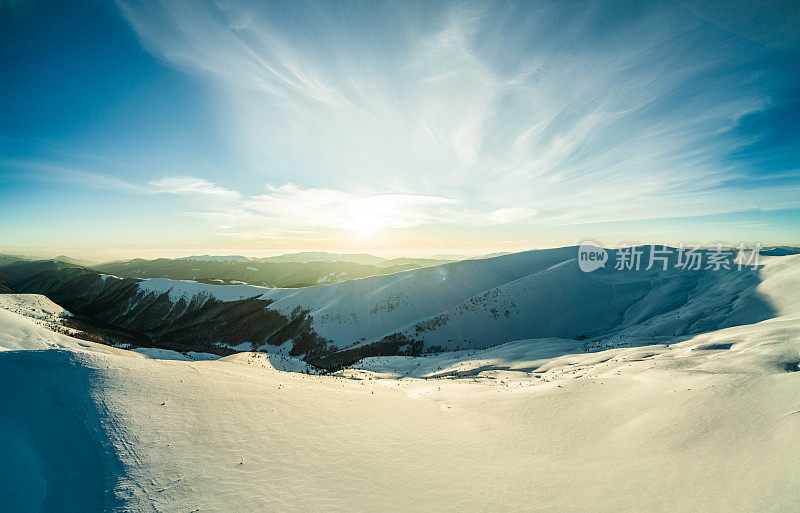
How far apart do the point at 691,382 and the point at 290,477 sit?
10977mm

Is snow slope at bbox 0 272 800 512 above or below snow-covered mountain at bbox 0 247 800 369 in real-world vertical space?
above

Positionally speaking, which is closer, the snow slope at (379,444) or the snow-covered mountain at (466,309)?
the snow slope at (379,444)

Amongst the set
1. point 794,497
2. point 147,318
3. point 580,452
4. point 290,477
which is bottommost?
point 147,318

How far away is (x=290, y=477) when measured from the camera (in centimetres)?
510

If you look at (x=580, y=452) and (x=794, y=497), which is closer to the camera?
(x=794, y=497)

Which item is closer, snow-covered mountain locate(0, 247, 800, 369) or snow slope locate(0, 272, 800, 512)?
snow slope locate(0, 272, 800, 512)

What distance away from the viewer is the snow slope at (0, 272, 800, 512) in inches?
179

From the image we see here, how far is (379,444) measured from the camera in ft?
21.3

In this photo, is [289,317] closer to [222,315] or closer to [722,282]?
[222,315]

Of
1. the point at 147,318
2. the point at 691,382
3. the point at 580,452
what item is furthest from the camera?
the point at 147,318

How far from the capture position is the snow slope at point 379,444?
179 inches

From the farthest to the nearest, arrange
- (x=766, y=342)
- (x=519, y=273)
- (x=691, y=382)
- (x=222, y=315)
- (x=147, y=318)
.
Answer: (x=147, y=318)
(x=222, y=315)
(x=519, y=273)
(x=766, y=342)
(x=691, y=382)

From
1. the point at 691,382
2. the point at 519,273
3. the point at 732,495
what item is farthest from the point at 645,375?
the point at 519,273

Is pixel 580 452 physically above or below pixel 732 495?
below
